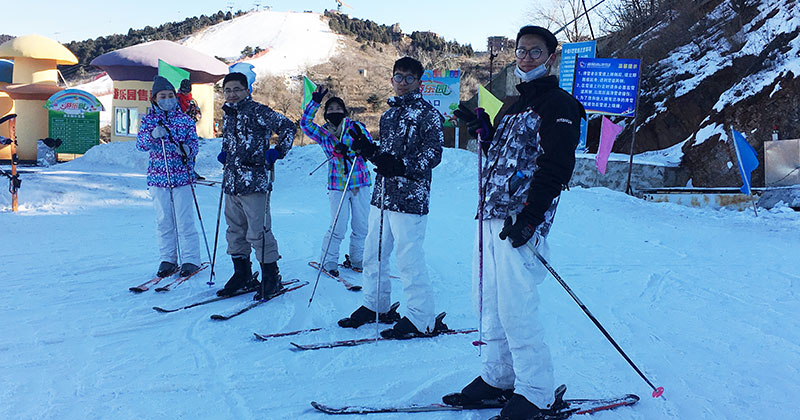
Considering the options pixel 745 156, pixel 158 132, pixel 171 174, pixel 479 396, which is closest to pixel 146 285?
pixel 171 174

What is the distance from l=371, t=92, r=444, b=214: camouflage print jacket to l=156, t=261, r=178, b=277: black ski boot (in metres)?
2.70

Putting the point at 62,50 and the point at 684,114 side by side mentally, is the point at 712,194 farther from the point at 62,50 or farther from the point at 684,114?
the point at 62,50

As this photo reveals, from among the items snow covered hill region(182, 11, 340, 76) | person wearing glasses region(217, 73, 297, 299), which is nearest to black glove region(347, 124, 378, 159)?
person wearing glasses region(217, 73, 297, 299)

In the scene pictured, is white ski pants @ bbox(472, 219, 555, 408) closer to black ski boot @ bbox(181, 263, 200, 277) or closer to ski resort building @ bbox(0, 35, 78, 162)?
black ski boot @ bbox(181, 263, 200, 277)

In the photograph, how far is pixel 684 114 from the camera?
16.5 m

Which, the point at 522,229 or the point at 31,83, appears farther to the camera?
the point at 31,83

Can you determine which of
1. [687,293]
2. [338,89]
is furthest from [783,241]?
[338,89]

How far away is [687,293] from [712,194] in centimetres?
700

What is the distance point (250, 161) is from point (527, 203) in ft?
9.25

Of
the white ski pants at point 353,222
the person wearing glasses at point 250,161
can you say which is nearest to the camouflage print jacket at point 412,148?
the person wearing glasses at point 250,161

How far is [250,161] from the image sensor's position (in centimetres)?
452

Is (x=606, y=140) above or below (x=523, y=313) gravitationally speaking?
above

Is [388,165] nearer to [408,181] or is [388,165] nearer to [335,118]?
[408,181]

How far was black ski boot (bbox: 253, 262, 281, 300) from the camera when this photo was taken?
15.1 feet
